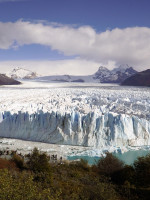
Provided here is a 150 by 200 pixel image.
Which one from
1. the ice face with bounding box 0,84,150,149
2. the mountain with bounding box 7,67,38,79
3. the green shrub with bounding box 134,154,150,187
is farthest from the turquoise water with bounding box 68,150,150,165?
the mountain with bounding box 7,67,38,79

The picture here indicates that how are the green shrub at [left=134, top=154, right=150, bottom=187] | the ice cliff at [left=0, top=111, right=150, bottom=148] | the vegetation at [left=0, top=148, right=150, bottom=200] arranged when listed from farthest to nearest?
Result: the ice cliff at [left=0, top=111, right=150, bottom=148] < the green shrub at [left=134, top=154, right=150, bottom=187] < the vegetation at [left=0, top=148, right=150, bottom=200]

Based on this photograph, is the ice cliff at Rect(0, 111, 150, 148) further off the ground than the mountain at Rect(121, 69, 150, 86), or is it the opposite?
the mountain at Rect(121, 69, 150, 86)

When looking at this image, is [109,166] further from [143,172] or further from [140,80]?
[140,80]

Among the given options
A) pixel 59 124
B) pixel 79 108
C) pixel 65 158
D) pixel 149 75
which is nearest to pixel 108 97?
pixel 79 108

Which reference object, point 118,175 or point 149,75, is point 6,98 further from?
point 149,75

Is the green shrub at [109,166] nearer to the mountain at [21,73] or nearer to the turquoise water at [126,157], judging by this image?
the turquoise water at [126,157]

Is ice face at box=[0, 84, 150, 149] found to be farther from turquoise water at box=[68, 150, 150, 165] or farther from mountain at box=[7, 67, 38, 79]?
mountain at box=[7, 67, 38, 79]

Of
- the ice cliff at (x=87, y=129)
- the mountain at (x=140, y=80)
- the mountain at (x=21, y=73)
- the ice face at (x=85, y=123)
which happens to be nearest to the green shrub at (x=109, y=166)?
the ice face at (x=85, y=123)
